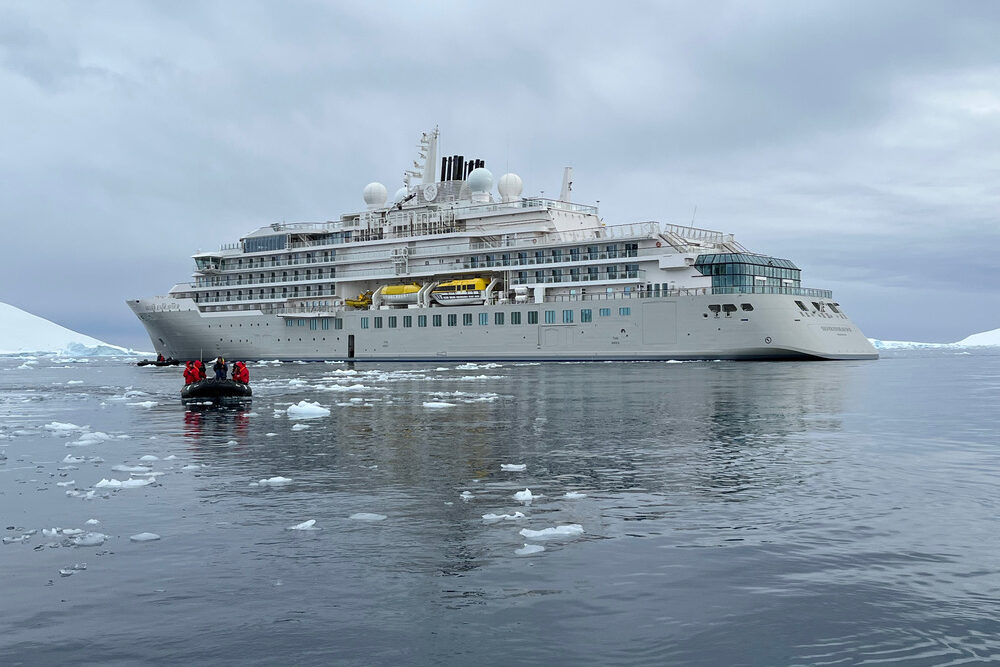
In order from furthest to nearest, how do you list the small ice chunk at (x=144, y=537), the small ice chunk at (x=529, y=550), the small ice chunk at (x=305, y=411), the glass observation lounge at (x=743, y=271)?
the glass observation lounge at (x=743, y=271), the small ice chunk at (x=305, y=411), the small ice chunk at (x=144, y=537), the small ice chunk at (x=529, y=550)

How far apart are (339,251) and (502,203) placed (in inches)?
716

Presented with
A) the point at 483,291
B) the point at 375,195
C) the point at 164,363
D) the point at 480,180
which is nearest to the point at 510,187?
the point at 480,180

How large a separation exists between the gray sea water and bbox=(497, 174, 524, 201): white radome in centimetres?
5743

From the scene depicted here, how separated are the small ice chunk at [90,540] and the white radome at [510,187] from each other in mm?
68307

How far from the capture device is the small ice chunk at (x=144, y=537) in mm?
10781

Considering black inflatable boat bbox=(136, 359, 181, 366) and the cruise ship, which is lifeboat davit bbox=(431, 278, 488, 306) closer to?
the cruise ship

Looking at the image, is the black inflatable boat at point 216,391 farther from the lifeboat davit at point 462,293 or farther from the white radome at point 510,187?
the white radome at point 510,187

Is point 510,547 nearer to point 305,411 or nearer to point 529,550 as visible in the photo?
point 529,550

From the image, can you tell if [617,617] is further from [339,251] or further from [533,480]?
[339,251]

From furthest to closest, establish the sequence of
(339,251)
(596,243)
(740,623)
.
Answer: (339,251) → (596,243) → (740,623)

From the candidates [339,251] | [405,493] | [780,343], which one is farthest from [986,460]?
[339,251]

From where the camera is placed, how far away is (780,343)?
6072 centimetres

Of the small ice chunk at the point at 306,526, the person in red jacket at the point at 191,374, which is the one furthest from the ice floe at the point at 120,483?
the person in red jacket at the point at 191,374

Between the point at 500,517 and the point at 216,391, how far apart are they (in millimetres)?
24621
